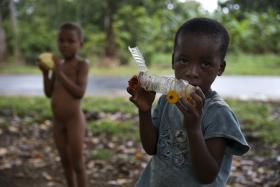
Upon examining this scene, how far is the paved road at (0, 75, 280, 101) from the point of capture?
934cm

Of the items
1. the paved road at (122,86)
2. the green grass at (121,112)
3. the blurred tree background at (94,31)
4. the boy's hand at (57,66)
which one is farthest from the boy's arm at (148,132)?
the blurred tree background at (94,31)

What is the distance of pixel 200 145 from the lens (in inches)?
57.5

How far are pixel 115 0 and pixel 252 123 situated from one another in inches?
303

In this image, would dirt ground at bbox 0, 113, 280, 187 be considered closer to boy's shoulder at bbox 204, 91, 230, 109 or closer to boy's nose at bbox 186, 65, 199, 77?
boy's shoulder at bbox 204, 91, 230, 109

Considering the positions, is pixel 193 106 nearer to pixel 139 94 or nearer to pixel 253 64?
pixel 139 94

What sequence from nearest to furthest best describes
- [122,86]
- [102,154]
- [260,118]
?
[102,154], [260,118], [122,86]

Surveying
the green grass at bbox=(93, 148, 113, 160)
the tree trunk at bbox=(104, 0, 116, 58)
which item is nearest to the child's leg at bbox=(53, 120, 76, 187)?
the green grass at bbox=(93, 148, 113, 160)

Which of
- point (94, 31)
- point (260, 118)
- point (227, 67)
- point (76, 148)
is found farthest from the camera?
point (94, 31)

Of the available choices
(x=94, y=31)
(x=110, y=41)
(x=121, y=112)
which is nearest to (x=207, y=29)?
(x=121, y=112)

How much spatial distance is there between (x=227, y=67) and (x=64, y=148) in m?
12.5

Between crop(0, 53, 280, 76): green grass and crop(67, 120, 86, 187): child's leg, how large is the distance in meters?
9.31

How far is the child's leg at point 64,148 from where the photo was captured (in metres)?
3.43

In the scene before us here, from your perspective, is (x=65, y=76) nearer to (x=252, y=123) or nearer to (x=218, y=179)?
(x=218, y=179)

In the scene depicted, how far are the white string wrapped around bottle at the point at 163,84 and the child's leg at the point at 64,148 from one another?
2027 mm
